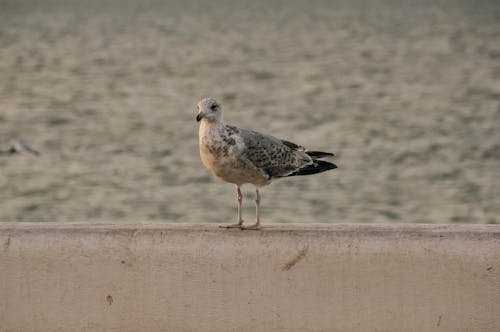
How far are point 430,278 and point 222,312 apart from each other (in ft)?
2.90

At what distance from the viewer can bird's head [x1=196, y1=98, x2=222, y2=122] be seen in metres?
5.17

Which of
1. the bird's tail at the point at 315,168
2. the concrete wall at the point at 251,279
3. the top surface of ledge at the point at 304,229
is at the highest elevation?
the bird's tail at the point at 315,168

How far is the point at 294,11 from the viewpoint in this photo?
341 ft

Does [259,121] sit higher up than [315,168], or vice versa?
[259,121]

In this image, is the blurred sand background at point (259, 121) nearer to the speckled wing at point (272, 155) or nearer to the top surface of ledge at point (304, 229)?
the speckled wing at point (272, 155)

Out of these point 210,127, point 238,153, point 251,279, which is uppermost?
point 210,127

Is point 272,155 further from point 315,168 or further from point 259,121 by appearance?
point 259,121

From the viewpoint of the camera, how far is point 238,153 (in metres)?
5.21

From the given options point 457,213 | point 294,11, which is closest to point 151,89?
point 457,213

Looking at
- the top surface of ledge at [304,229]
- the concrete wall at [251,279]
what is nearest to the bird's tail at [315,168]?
the top surface of ledge at [304,229]

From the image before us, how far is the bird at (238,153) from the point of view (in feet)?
17.0

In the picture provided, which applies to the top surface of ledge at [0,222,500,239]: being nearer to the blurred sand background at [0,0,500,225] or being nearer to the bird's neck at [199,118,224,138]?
the bird's neck at [199,118,224,138]

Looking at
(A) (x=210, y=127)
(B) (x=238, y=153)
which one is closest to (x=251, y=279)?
(B) (x=238, y=153)

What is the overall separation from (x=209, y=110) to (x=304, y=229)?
690mm
